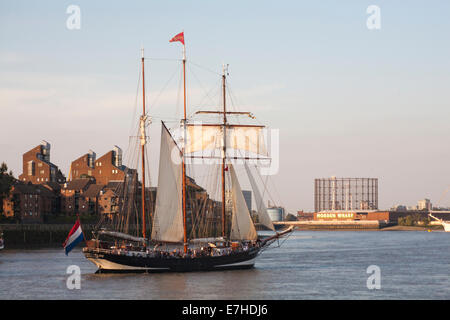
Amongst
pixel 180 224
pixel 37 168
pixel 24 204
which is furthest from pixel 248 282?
pixel 37 168

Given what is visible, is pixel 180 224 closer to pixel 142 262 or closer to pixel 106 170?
pixel 142 262

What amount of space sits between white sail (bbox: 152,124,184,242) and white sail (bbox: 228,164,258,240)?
660cm

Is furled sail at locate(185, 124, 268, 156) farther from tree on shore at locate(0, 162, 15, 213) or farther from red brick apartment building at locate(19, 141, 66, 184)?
red brick apartment building at locate(19, 141, 66, 184)

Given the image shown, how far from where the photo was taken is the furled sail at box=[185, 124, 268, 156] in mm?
86625

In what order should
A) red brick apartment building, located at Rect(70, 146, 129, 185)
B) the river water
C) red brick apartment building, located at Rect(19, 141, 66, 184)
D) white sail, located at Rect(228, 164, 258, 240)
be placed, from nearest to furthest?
the river water < white sail, located at Rect(228, 164, 258, 240) < red brick apartment building, located at Rect(70, 146, 129, 185) < red brick apartment building, located at Rect(19, 141, 66, 184)

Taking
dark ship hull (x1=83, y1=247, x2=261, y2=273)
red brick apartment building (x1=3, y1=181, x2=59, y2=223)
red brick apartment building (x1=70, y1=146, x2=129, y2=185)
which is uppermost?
red brick apartment building (x1=70, y1=146, x2=129, y2=185)

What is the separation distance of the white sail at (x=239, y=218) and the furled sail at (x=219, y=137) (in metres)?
7.95

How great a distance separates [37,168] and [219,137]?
119707mm

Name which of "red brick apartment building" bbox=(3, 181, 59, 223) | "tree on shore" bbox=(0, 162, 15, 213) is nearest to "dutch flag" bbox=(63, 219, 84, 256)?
"tree on shore" bbox=(0, 162, 15, 213)

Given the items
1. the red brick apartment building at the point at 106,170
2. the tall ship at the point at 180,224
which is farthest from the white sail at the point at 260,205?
the red brick apartment building at the point at 106,170

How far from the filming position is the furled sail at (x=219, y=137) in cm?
8662

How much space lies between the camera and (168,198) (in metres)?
74.9
